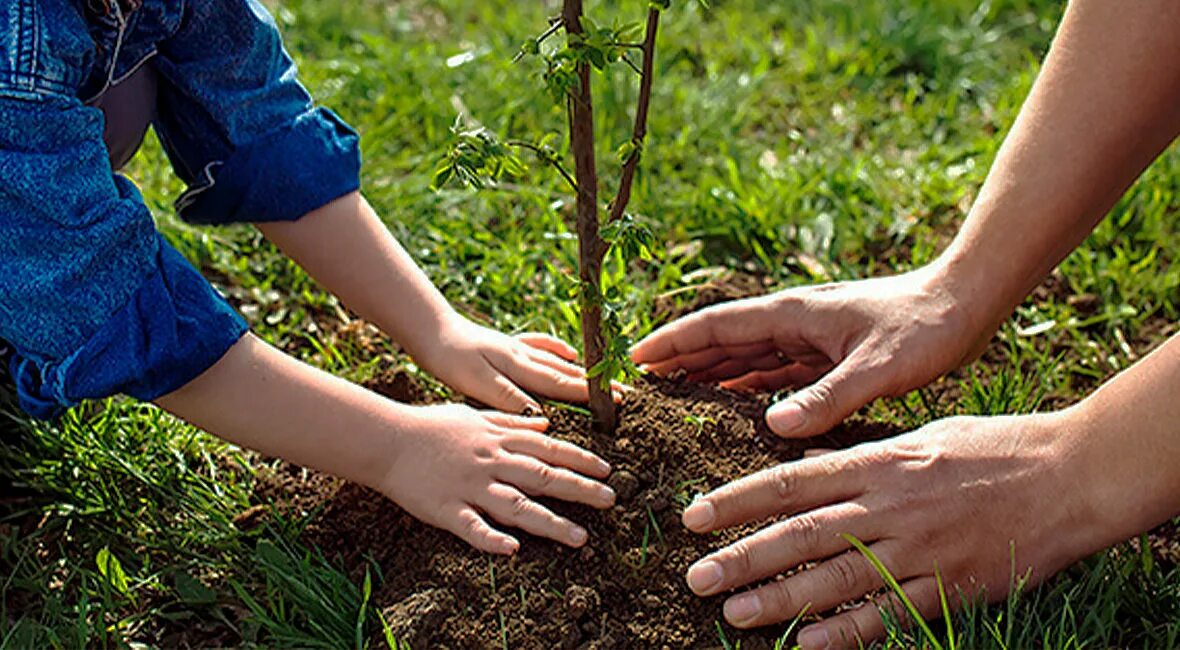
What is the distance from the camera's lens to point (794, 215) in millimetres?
3217

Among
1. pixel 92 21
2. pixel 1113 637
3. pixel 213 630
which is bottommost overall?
pixel 213 630

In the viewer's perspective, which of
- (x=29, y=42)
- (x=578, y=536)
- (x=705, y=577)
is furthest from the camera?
(x=578, y=536)

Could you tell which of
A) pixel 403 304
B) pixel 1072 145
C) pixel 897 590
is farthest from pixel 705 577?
pixel 1072 145

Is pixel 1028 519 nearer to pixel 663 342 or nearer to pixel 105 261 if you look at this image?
pixel 663 342

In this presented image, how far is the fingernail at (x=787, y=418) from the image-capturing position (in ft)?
7.32

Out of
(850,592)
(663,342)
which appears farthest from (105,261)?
(850,592)

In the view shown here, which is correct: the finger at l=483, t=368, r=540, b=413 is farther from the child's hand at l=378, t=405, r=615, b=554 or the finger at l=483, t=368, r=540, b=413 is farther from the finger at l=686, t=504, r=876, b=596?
the finger at l=686, t=504, r=876, b=596

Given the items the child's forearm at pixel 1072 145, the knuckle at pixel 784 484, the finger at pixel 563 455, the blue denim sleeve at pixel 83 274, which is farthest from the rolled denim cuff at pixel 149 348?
the child's forearm at pixel 1072 145

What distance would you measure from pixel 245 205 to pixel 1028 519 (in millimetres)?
1465

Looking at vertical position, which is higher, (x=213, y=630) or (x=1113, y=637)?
(x=1113, y=637)

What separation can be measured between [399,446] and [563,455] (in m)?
0.27

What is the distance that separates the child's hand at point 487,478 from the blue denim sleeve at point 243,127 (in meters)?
0.55

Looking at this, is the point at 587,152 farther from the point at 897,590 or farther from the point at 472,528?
the point at 897,590

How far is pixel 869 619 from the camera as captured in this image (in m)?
1.98
